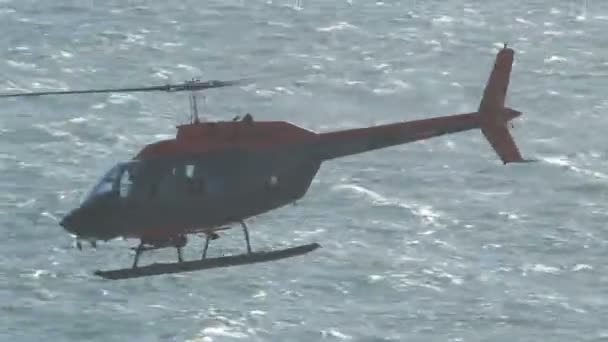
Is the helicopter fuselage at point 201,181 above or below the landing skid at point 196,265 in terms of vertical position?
above

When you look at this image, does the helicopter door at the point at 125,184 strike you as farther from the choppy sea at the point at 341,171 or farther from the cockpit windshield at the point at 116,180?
the choppy sea at the point at 341,171

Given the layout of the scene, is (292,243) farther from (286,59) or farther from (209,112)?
(286,59)

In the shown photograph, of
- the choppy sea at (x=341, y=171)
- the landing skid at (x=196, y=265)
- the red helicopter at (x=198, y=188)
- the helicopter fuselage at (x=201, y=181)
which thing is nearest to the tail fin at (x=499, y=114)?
the helicopter fuselage at (x=201, y=181)

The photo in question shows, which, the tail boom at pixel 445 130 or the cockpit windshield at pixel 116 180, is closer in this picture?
the cockpit windshield at pixel 116 180

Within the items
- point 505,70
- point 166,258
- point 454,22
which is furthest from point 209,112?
point 505,70

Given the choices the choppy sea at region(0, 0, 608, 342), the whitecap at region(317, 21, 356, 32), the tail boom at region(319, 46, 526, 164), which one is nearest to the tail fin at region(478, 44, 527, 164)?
the tail boom at region(319, 46, 526, 164)

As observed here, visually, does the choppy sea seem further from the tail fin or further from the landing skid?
the landing skid
